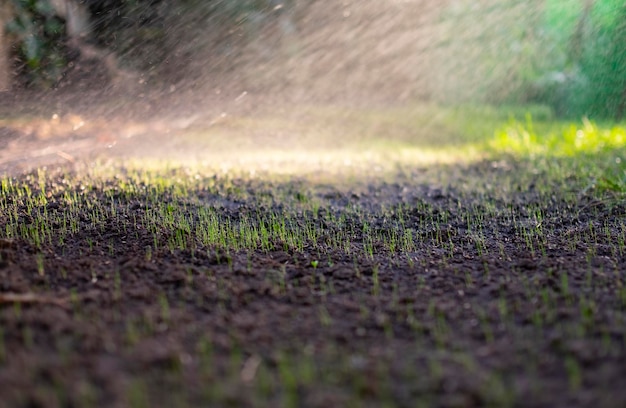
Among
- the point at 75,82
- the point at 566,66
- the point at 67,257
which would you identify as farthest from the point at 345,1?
the point at 67,257

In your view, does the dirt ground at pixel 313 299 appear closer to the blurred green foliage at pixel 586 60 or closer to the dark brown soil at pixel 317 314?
the dark brown soil at pixel 317 314

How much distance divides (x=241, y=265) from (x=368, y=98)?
42.8 ft

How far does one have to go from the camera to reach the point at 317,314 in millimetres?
2494

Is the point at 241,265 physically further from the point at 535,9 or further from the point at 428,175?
the point at 535,9

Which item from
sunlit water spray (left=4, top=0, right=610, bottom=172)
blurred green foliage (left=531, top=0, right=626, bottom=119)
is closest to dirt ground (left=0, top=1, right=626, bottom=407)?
sunlit water spray (left=4, top=0, right=610, bottom=172)

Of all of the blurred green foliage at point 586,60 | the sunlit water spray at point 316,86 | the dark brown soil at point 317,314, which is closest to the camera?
the dark brown soil at point 317,314

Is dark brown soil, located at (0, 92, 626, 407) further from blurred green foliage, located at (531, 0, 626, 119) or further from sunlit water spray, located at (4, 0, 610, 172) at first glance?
blurred green foliage, located at (531, 0, 626, 119)

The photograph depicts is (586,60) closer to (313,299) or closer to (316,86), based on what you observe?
(316,86)

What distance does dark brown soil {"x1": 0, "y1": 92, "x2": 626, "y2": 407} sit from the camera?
73.0 inches

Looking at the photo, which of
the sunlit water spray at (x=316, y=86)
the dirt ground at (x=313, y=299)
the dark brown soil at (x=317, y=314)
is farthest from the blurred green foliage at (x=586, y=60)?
the dark brown soil at (x=317, y=314)

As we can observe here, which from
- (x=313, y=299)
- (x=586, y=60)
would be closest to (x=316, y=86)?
(x=586, y=60)

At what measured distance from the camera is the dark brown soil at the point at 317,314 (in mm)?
1855

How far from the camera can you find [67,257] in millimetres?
3129

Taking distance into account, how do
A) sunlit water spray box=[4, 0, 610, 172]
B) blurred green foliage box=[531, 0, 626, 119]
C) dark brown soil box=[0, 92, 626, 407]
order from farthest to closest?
blurred green foliage box=[531, 0, 626, 119]
sunlit water spray box=[4, 0, 610, 172]
dark brown soil box=[0, 92, 626, 407]
